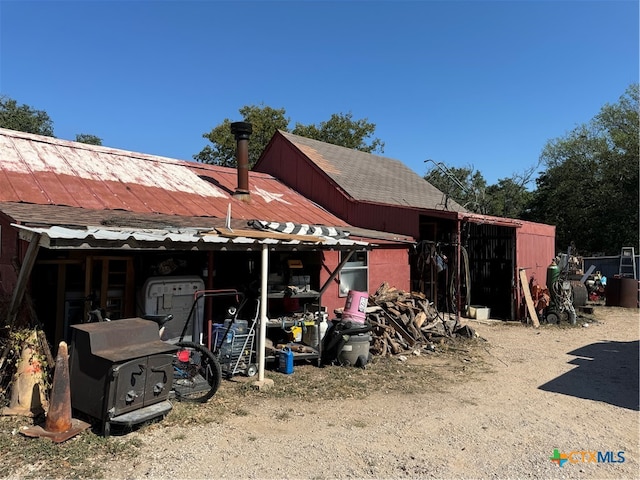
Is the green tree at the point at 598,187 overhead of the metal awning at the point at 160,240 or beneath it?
overhead

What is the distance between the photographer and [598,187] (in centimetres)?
2670

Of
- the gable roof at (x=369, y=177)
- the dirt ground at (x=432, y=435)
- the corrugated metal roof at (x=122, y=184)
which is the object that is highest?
the gable roof at (x=369, y=177)

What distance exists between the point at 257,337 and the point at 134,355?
2756 millimetres

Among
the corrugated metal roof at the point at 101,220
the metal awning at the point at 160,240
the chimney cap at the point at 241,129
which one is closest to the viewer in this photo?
the metal awning at the point at 160,240

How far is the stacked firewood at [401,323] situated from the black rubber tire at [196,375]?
3784 millimetres

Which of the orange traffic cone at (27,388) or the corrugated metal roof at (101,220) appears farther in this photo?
the corrugated metal roof at (101,220)

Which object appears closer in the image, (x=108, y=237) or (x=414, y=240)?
(x=108, y=237)

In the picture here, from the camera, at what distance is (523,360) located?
8.77m

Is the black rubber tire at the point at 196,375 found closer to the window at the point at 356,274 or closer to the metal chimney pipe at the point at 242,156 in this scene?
the window at the point at 356,274

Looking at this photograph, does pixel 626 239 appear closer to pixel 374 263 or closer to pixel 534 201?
pixel 534 201

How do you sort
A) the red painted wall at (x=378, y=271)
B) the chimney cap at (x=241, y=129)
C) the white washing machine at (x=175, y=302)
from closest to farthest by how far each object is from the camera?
the white washing machine at (x=175, y=302) → the red painted wall at (x=378, y=271) → the chimney cap at (x=241, y=129)

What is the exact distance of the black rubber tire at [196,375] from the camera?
5.83 metres

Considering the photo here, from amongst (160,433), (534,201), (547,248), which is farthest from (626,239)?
(160,433)

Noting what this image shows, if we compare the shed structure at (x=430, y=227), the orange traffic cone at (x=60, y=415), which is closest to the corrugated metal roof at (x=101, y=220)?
the orange traffic cone at (x=60, y=415)
